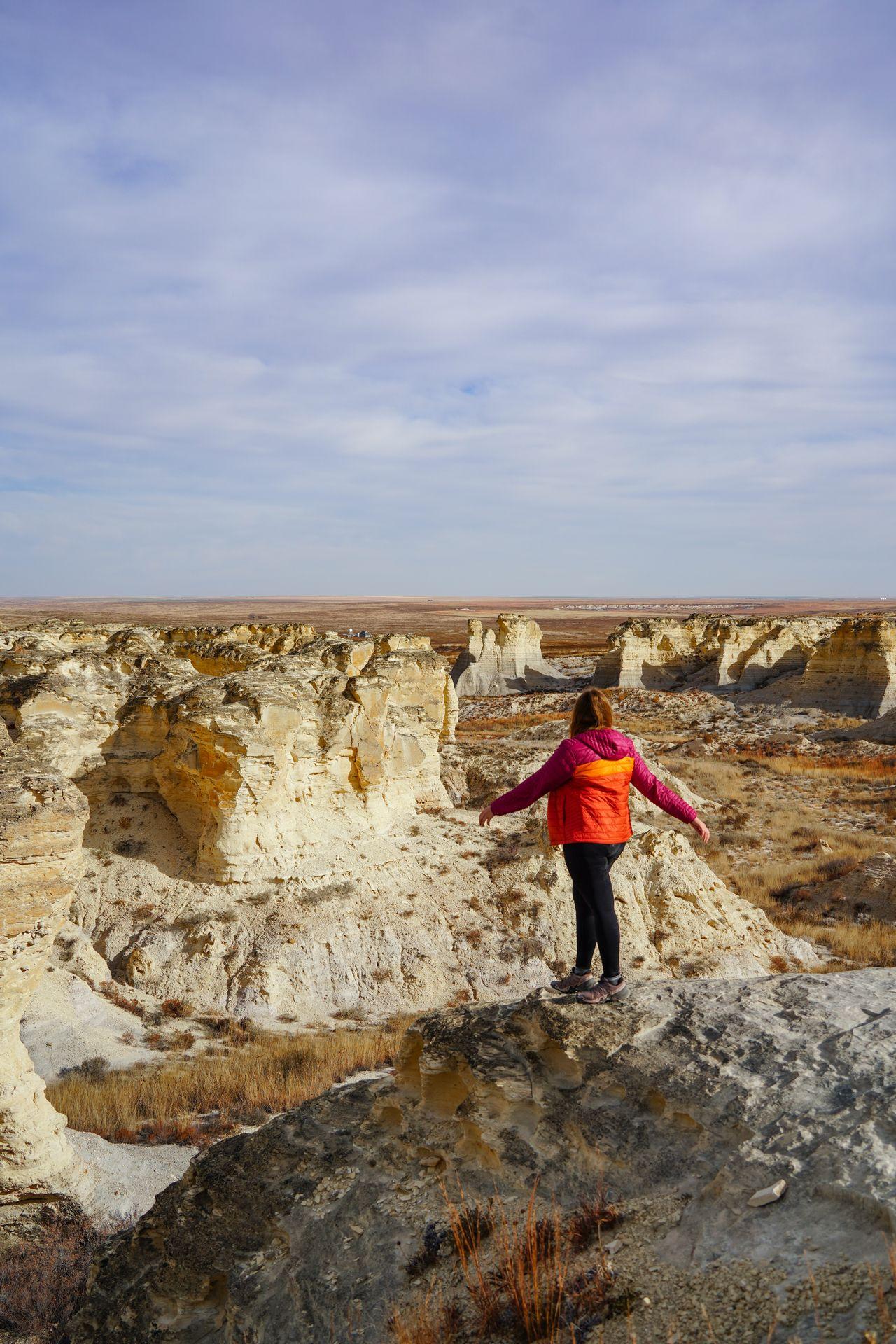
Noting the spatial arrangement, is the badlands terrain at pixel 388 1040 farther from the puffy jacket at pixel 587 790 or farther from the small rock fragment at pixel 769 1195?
the puffy jacket at pixel 587 790

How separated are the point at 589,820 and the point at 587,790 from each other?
192 millimetres

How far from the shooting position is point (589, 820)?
4.91 meters

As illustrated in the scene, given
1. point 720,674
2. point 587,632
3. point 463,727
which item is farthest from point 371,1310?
point 587,632

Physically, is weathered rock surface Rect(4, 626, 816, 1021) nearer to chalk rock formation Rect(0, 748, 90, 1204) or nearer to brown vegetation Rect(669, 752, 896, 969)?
brown vegetation Rect(669, 752, 896, 969)

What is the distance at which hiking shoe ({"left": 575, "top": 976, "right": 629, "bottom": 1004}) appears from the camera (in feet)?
15.2

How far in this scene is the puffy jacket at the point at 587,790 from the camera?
493 cm

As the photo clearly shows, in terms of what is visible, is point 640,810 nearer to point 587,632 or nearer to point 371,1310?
point 371,1310

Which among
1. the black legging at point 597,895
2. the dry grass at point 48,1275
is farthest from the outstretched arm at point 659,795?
the dry grass at point 48,1275

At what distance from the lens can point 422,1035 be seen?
492 centimetres

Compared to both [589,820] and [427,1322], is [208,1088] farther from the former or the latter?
[589,820]

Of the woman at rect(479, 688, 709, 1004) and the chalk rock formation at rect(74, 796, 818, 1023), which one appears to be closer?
the woman at rect(479, 688, 709, 1004)

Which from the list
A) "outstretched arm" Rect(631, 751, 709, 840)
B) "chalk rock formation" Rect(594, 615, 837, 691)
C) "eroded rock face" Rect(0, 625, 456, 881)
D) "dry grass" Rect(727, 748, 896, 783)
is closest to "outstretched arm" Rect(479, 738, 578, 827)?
"outstretched arm" Rect(631, 751, 709, 840)

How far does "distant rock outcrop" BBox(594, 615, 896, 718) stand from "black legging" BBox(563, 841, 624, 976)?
42.0 meters

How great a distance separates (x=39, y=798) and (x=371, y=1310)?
4518mm
